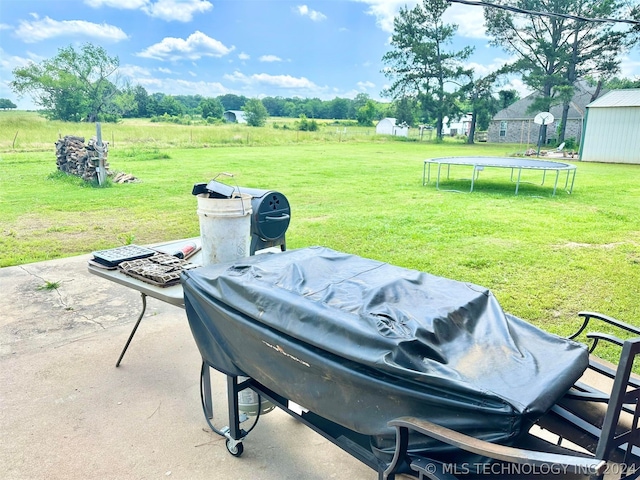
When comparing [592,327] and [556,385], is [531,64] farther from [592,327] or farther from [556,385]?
[556,385]

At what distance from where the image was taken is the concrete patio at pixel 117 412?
5.60 ft

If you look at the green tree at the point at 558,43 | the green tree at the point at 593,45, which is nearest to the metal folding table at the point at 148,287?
the green tree at the point at 558,43

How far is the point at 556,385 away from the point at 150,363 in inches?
82.6

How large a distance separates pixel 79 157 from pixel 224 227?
9.32 metres

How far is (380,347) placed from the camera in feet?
3.47

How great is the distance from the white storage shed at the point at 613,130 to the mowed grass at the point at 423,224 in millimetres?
4485

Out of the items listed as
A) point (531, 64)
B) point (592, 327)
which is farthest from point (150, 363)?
point (531, 64)

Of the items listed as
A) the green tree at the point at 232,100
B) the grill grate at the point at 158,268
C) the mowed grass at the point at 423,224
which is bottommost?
the mowed grass at the point at 423,224

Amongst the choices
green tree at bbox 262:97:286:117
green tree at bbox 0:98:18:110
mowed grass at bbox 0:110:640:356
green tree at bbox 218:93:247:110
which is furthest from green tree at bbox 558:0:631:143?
green tree at bbox 218:93:247:110

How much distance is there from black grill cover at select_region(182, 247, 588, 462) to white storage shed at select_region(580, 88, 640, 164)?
16897mm

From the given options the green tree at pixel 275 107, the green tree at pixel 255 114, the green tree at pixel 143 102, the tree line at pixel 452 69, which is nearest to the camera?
the tree line at pixel 452 69

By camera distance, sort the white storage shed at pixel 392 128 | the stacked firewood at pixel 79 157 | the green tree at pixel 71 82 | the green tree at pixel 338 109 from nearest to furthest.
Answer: the stacked firewood at pixel 79 157
the green tree at pixel 71 82
the white storage shed at pixel 392 128
the green tree at pixel 338 109

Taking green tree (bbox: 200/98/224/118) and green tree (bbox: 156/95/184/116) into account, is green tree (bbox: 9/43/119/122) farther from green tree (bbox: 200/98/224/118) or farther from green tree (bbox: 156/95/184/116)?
green tree (bbox: 200/98/224/118)

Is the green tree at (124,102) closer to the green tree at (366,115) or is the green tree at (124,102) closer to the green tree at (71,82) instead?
the green tree at (71,82)
